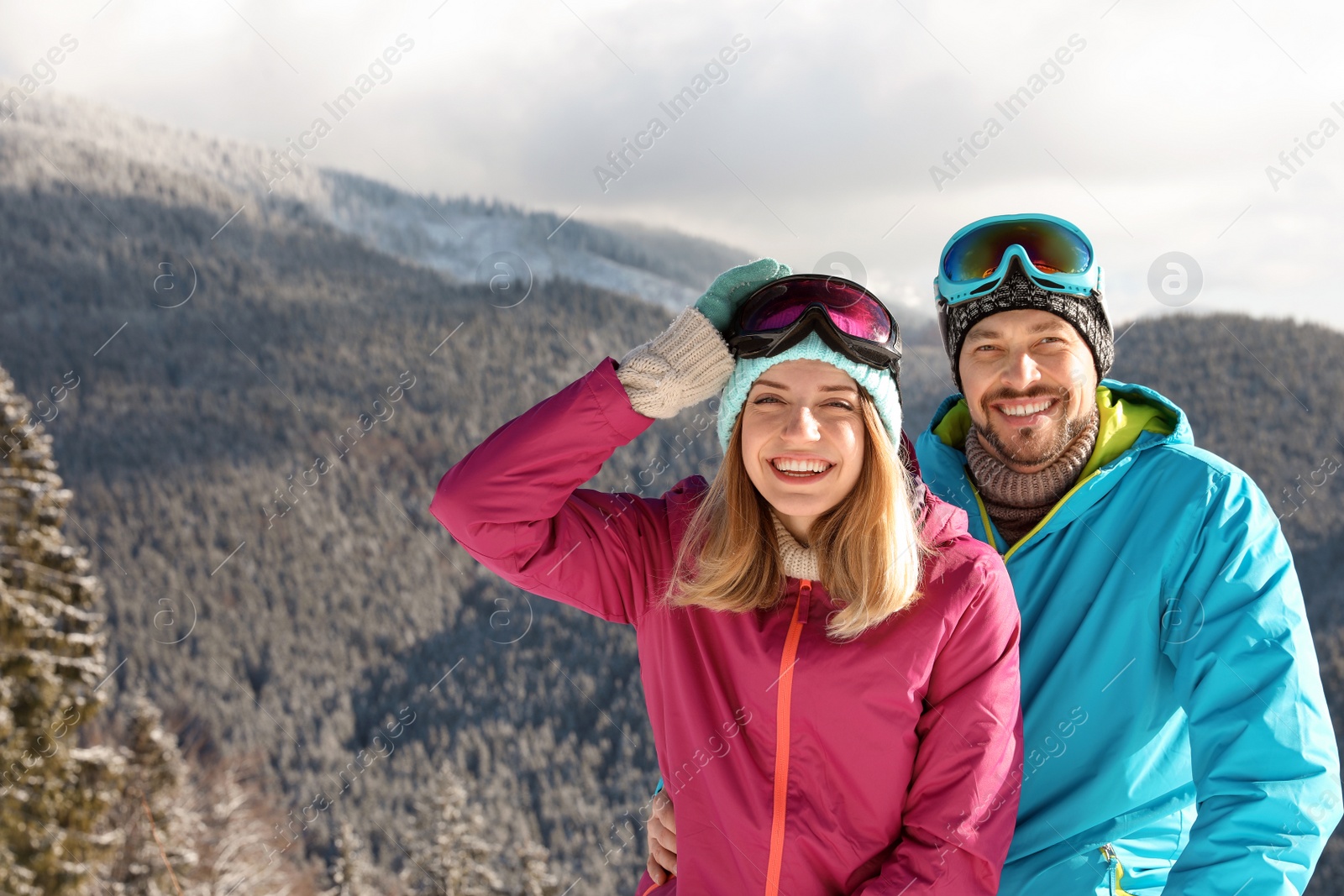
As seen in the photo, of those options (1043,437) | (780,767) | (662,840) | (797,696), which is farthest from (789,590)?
(1043,437)

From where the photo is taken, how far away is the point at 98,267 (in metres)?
86.1

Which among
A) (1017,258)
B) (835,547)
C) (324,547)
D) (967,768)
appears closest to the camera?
(967,768)

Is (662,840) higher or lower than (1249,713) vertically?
higher

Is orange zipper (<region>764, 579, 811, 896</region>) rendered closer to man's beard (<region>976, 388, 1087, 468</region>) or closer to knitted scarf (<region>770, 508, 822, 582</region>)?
knitted scarf (<region>770, 508, 822, 582</region>)

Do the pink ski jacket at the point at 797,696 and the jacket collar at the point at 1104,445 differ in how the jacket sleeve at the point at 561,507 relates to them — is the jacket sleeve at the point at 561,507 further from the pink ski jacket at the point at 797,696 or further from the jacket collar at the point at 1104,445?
the jacket collar at the point at 1104,445

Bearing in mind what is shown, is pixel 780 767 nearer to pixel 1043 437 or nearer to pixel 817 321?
pixel 817 321

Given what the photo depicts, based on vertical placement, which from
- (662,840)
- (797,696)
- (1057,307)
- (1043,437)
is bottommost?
(662,840)

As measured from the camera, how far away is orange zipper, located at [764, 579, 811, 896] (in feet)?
6.08

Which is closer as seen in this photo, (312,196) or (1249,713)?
(1249,713)

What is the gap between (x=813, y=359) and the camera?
6.56 ft

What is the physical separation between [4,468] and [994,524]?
13504 mm

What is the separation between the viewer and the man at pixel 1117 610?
1811mm

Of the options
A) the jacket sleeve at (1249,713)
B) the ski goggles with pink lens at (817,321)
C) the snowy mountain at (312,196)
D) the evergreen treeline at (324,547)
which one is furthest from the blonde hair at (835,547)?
the snowy mountain at (312,196)

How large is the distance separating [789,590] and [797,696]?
23 centimetres
